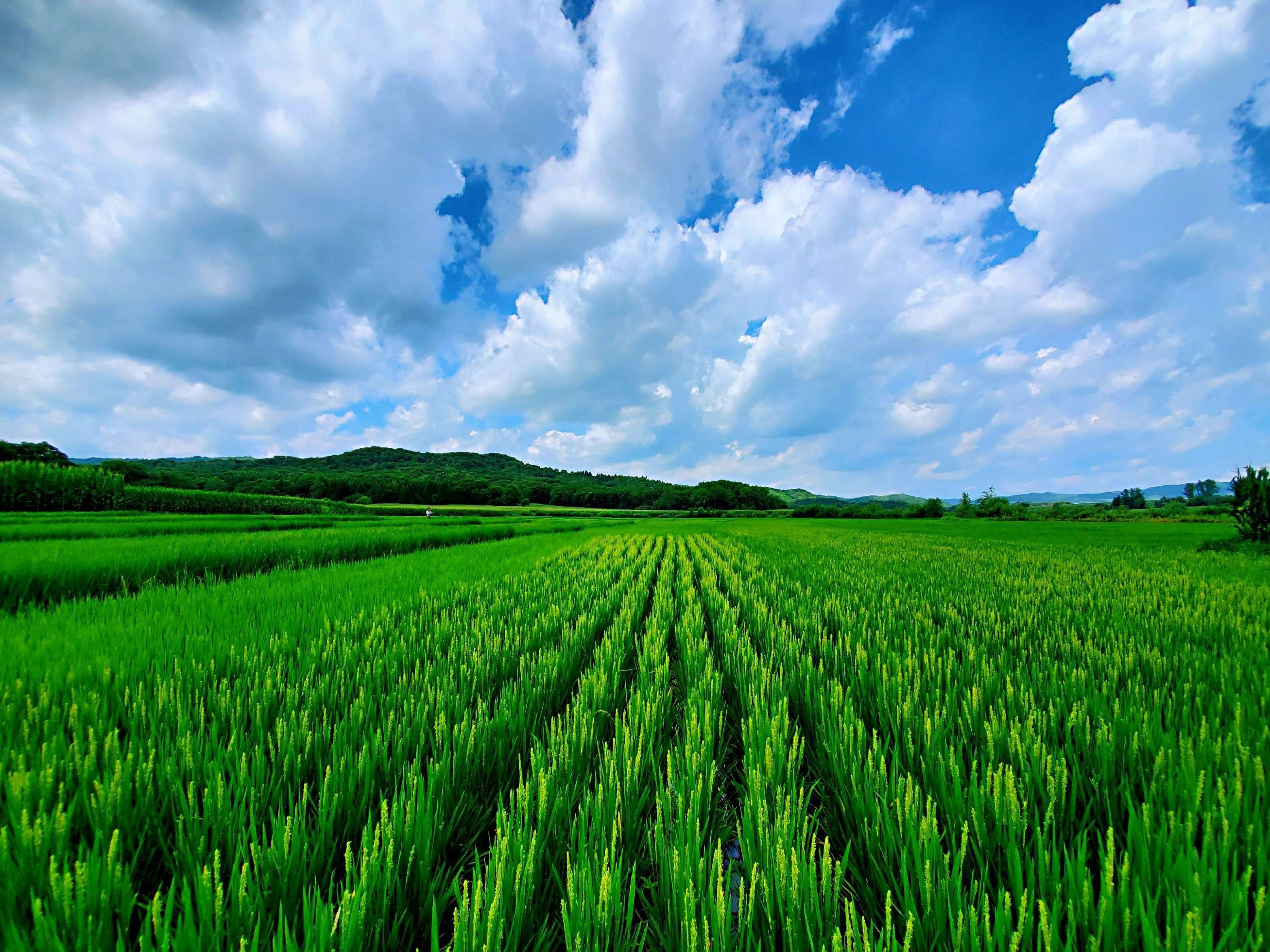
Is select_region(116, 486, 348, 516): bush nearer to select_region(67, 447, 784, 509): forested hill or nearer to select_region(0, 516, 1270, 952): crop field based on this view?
select_region(67, 447, 784, 509): forested hill

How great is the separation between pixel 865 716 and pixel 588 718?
1462 millimetres

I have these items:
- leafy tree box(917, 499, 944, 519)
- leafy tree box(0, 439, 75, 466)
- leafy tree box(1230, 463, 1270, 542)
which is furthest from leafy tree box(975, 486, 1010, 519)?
leafy tree box(0, 439, 75, 466)

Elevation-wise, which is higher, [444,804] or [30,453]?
[30,453]

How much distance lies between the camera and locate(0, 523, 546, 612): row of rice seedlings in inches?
194

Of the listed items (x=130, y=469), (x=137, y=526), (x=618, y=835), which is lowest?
(x=618, y=835)

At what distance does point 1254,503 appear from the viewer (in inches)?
453

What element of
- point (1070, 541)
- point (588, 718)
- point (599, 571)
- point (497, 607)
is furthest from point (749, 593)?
point (1070, 541)

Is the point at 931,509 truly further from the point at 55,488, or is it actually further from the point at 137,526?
the point at 55,488

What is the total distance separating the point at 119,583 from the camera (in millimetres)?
5555

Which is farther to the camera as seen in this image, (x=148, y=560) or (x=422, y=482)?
(x=422, y=482)

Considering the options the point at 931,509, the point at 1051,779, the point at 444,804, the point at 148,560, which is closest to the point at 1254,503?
the point at 1051,779

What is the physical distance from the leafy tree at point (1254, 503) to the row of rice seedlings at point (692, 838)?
17.2 meters

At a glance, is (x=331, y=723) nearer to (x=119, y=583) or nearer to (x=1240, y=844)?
(x=1240, y=844)

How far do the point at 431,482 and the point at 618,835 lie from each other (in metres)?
71.7
